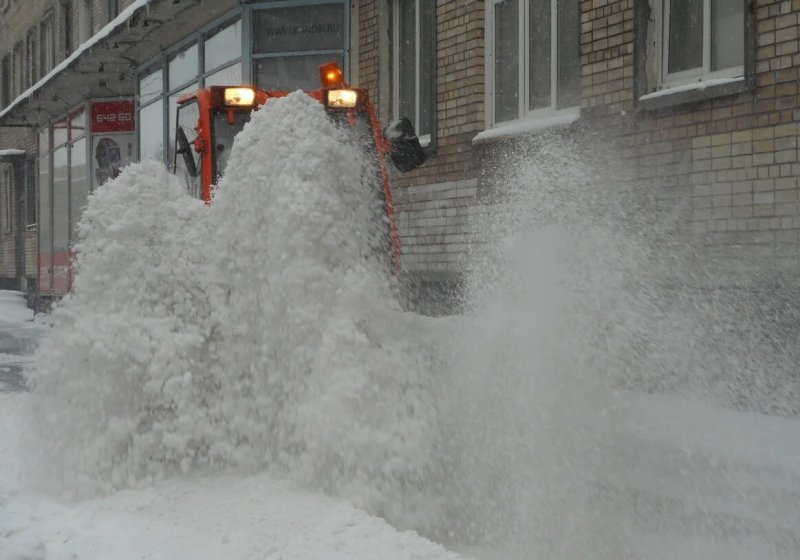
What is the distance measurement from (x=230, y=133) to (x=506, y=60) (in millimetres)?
3478

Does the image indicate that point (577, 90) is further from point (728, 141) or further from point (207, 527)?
point (207, 527)

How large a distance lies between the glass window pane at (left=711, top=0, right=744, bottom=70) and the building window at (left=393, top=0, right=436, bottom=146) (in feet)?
12.2

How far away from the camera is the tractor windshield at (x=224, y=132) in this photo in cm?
708

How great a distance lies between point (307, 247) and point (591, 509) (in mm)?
1711

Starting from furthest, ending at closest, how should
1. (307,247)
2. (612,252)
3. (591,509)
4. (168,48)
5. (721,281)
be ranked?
1. (168,48)
2. (612,252)
3. (721,281)
4. (307,247)
5. (591,509)

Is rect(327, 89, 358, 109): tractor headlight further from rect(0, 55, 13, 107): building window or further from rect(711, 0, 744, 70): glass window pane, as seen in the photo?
rect(0, 55, 13, 107): building window

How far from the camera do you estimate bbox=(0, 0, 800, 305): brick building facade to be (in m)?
6.43

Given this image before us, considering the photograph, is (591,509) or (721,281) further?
(721,281)

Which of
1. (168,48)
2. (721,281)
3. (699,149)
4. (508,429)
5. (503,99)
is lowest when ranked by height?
(508,429)

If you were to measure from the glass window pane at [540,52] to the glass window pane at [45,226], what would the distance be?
13.9 metres

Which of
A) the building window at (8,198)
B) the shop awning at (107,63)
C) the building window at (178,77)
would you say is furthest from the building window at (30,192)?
the building window at (178,77)

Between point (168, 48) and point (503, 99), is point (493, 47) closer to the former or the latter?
point (503, 99)

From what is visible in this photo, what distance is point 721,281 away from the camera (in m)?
6.65

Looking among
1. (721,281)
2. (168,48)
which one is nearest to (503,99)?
(721,281)
